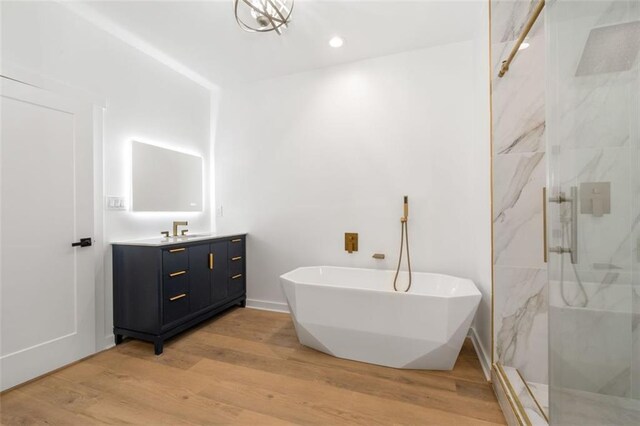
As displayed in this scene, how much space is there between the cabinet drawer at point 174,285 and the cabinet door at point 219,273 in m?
0.34

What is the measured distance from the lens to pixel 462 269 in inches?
99.3

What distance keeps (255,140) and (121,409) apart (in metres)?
2.60

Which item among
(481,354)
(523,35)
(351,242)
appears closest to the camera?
(523,35)

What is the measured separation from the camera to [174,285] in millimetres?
2297

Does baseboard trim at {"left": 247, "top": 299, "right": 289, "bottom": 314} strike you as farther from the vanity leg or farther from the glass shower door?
the glass shower door

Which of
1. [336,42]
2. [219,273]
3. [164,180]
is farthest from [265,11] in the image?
[219,273]

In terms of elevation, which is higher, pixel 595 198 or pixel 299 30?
pixel 299 30

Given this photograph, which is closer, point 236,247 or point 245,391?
point 245,391

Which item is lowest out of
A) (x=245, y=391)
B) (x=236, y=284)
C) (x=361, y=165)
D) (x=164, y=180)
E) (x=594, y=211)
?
(x=245, y=391)

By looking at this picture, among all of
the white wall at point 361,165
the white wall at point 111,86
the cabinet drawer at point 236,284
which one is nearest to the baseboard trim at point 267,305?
the white wall at point 361,165

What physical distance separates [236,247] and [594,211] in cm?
285

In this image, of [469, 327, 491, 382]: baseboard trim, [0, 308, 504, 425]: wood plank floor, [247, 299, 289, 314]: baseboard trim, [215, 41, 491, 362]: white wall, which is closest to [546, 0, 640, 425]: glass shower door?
[0, 308, 504, 425]: wood plank floor

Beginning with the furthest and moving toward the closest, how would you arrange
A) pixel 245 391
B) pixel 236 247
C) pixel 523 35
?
1. pixel 236 247
2. pixel 245 391
3. pixel 523 35

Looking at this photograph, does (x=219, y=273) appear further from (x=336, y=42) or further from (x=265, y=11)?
(x=336, y=42)
